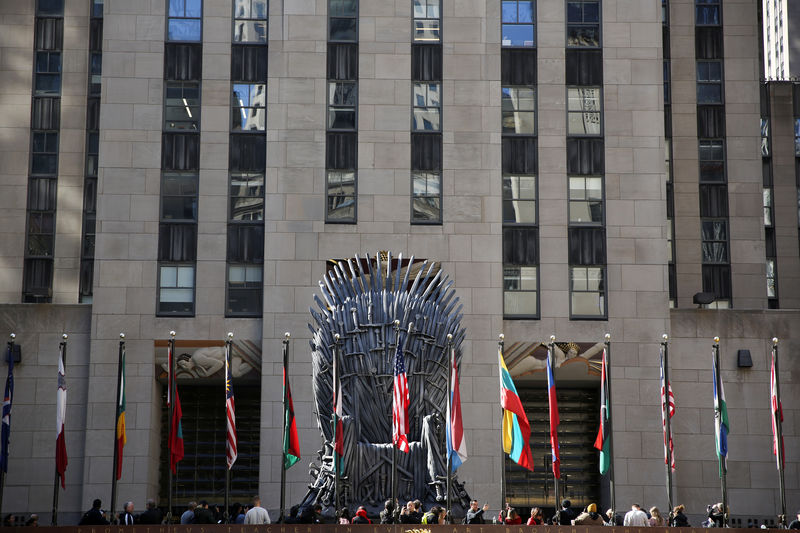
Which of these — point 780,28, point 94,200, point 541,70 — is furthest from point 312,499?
point 780,28

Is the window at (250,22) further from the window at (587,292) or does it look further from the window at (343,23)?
the window at (587,292)

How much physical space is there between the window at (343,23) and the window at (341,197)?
5.05 meters

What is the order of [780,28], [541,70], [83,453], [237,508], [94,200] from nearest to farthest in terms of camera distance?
[237,508] < [83,453] < [541,70] < [94,200] < [780,28]

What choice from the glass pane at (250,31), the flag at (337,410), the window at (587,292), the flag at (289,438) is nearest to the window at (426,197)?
the window at (587,292)

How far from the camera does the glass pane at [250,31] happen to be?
46719 mm

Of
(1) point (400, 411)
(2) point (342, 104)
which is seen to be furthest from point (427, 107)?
(1) point (400, 411)

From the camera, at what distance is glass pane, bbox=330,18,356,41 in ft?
153

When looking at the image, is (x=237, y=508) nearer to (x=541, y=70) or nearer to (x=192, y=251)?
(x=192, y=251)

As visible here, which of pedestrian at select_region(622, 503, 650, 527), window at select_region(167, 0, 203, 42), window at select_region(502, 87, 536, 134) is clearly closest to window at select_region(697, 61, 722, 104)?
window at select_region(502, 87, 536, 134)

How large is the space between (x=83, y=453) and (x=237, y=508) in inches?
489

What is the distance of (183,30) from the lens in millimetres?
46750

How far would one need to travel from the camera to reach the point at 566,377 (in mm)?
45906

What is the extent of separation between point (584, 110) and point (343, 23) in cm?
933

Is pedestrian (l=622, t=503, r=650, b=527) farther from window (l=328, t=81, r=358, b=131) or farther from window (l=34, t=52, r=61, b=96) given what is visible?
window (l=34, t=52, r=61, b=96)
